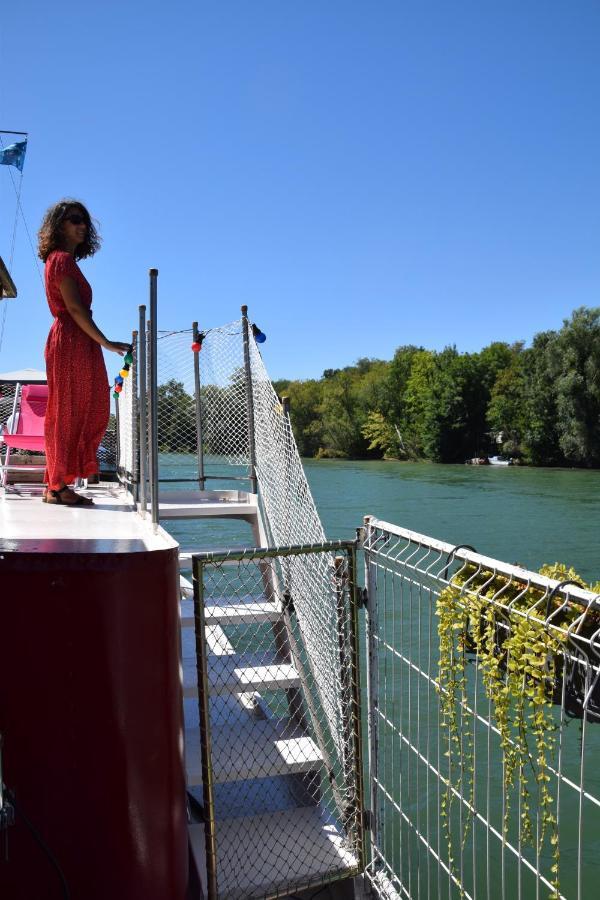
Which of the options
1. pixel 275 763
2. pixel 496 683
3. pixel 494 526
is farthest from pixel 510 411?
pixel 496 683

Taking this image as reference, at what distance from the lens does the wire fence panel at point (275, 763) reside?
10.5 ft

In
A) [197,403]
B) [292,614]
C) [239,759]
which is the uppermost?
[197,403]

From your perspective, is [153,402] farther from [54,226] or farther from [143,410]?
[54,226]

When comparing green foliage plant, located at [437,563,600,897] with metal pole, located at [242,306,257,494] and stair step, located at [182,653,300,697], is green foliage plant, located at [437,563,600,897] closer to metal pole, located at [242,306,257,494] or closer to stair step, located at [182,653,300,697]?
stair step, located at [182,653,300,697]

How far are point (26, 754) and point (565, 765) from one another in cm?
595

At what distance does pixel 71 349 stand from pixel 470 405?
65330mm

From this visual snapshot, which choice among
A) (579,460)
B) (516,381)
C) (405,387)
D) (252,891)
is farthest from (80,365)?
(405,387)

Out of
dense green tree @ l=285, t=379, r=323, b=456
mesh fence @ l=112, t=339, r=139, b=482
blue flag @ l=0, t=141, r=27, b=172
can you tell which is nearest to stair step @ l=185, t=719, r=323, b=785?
mesh fence @ l=112, t=339, r=139, b=482

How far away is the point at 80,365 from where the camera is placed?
171 inches

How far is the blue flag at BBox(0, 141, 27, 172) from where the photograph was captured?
1074 cm

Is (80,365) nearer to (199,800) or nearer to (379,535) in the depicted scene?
Result: (379,535)

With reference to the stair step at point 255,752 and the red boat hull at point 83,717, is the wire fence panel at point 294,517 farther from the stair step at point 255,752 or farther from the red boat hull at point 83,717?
the red boat hull at point 83,717

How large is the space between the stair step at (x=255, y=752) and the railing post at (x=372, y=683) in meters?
0.38

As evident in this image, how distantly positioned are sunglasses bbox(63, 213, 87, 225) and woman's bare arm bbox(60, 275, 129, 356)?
338mm
